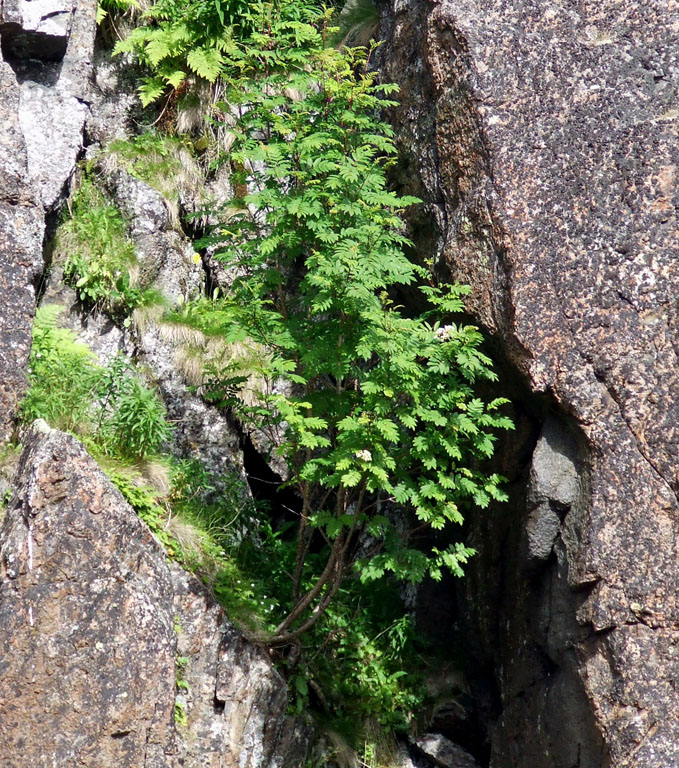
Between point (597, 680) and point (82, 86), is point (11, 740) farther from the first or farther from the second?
point (82, 86)

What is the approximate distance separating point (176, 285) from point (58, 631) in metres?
3.59

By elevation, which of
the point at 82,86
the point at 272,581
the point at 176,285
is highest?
the point at 82,86

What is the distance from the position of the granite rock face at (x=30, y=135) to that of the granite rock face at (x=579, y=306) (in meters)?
3.01

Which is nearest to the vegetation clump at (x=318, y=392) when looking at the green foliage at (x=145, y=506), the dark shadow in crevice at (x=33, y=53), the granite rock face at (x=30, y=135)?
the green foliage at (x=145, y=506)

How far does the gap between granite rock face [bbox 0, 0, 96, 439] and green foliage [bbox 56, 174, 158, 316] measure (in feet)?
1.06

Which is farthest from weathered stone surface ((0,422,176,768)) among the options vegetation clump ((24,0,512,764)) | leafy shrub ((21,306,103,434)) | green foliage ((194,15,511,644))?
green foliage ((194,15,511,644))

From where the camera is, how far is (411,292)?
23.0 feet

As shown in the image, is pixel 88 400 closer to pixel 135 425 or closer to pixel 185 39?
pixel 135 425

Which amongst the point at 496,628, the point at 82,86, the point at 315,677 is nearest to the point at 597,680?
the point at 496,628

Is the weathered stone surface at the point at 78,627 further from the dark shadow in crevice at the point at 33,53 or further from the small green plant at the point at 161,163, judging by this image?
the dark shadow in crevice at the point at 33,53

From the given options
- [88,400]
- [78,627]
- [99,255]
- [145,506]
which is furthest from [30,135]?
[78,627]

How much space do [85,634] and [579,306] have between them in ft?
12.0

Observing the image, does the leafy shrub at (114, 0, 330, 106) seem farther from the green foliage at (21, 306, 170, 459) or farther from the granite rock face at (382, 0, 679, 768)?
the green foliage at (21, 306, 170, 459)

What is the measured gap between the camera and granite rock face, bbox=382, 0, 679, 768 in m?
5.43
